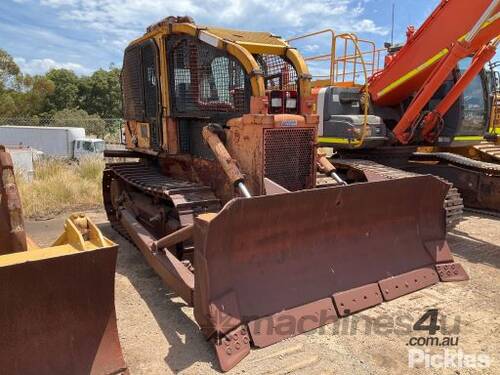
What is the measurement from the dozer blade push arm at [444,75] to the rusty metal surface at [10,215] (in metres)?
5.61

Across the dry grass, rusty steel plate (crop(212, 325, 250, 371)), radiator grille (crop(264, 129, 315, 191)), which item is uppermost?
radiator grille (crop(264, 129, 315, 191))

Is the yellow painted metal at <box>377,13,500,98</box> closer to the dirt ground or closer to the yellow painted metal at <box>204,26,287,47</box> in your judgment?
the yellow painted metal at <box>204,26,287,47</box>

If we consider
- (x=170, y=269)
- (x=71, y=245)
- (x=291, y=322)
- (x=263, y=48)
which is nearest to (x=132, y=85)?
(x=263, y=48)

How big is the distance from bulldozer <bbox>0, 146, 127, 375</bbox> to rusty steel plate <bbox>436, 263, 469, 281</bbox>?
332 cm

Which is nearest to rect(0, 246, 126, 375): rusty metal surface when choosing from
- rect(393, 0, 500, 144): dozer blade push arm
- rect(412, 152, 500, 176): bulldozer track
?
rect(393, 0, 500, 144): dozer blade push arm

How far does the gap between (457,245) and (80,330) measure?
5161 mm

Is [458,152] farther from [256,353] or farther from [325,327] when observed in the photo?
[256,353]

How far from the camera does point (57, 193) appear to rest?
880 centimetres

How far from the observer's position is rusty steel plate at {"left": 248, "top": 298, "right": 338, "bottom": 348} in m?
3.47

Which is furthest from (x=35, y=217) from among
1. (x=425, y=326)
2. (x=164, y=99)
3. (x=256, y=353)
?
(x=425, y=326)

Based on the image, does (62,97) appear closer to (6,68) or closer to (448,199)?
(6,68)

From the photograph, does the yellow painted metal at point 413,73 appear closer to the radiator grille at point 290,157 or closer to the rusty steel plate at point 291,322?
the radiator grille at point 290,157

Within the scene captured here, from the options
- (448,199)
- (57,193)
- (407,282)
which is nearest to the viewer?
(407,282)

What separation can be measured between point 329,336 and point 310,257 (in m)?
0.71
